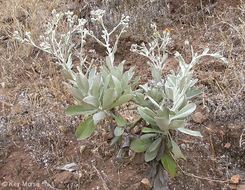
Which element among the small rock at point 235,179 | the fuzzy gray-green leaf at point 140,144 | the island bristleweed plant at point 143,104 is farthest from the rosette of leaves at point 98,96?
the small rock at point 235,179

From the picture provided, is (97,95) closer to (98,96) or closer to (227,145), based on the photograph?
(98,96)

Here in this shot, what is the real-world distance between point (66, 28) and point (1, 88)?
1.39 m

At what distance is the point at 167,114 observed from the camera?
5.33ft

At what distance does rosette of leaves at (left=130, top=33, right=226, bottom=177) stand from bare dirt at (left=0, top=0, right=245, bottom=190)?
0.26 m

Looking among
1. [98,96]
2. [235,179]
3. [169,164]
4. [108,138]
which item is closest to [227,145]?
[235,179]

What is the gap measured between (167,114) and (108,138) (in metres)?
1.03

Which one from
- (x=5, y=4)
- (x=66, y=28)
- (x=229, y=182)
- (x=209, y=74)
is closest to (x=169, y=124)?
(x=229, y=182)

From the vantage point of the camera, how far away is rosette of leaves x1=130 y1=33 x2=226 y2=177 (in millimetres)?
1634

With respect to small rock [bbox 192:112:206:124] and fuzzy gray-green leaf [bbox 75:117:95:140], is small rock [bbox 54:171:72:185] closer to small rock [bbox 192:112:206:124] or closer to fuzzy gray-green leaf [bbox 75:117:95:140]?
fuzzy gray-green leaf [bbox 75:117:95:140]

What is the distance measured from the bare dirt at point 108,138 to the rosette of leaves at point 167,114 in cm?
26

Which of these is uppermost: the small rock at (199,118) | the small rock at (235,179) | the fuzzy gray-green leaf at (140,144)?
the fuzzy gray-green leaf at (140,144)

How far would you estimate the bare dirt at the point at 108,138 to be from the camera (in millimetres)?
2178

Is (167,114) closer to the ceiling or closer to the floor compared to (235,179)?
closer to the ceiling

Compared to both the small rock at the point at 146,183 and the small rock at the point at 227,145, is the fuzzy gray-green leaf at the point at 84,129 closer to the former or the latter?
the small rock at the point at 146,183
